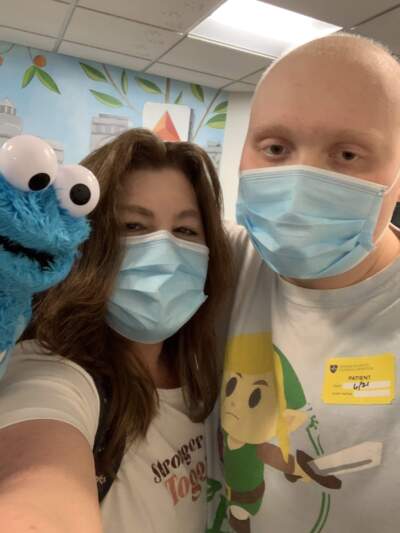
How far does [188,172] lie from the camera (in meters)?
1.12

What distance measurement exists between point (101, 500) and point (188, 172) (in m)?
0.70

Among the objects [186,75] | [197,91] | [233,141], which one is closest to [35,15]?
[186,75]

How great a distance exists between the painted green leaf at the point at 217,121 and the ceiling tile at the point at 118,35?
894 millimetres

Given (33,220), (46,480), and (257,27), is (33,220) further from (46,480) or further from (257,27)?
(257,27)

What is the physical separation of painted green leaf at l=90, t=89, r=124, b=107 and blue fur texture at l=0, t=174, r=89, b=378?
11.2 ft

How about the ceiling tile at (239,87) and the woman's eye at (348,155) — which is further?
the ceiling tile at (239,87)

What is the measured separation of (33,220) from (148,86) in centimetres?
364

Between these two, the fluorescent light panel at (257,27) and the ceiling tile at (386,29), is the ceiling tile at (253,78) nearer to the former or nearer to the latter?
the fluorescent light panel at (257,27)

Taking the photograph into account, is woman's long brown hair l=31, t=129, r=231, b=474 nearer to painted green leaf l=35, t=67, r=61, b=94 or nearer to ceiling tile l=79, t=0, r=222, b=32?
ceiling tile l=79, t=0, r=222, b=32

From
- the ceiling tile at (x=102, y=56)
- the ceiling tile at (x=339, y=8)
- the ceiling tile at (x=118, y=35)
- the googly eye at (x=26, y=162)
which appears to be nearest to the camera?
the googly eye at (x=26, y=162)

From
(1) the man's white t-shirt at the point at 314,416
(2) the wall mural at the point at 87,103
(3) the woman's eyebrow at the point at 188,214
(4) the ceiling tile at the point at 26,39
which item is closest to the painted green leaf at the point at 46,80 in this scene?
(2) the wall mural at the point at 87,103

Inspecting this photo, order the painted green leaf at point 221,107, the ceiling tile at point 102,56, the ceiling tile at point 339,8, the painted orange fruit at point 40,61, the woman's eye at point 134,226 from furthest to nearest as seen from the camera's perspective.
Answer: the painted green leaf at point 221,107 → the painted orange fruit at point 40,61 → the ceiling tile at point 102,56 → the ceiling tile at point 339,8 → the woman's eye at point 134,226

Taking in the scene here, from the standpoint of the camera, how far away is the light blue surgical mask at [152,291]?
91 cm

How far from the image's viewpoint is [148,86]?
379 cm
